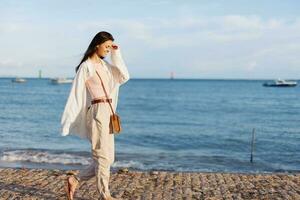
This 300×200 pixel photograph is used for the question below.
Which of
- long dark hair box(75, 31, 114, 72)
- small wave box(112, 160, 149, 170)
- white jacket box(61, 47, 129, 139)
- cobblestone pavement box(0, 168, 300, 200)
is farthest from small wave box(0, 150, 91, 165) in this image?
long dark hair box(75, 31, 114, 72)

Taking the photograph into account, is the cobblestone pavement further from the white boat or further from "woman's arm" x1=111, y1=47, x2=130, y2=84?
the white boat

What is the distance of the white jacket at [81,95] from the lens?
6195 millimetres

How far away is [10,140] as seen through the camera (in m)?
21.4

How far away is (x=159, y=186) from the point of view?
8148 millimetres

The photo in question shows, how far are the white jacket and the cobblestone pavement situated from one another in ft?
4.86

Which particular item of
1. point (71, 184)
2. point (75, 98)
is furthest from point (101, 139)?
point (71, 184)

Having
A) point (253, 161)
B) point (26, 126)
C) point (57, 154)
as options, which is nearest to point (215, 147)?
point (253, 161)

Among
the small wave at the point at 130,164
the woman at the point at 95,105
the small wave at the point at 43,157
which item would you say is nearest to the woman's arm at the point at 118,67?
the woman at the point at 95,105

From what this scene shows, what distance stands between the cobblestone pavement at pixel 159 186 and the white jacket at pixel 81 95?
58.3 inches

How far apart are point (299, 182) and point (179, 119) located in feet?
95.4

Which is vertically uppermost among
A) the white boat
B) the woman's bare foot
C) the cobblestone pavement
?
the woman's bare foot

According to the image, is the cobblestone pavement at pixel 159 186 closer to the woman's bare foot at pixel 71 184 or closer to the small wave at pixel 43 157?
the woman's bare foot at pixel 71 184

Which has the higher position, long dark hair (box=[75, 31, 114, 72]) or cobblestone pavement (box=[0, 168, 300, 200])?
long dark hair (box=[75, 31, 114, 72])

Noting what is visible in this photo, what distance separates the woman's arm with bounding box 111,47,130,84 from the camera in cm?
637
